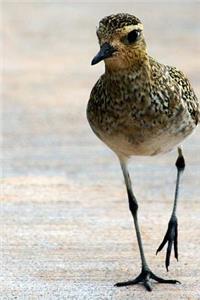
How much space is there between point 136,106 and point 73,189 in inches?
111

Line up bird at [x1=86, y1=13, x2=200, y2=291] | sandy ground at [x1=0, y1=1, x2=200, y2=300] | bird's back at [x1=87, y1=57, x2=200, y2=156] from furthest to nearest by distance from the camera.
→ sandy ground at [x1=0, y1=1, x2=200, y2=300], bird's back at [x1=87, y1=57, x2=200, y2=156], bird at [x1=86, y1=13, x2=200, y2=291]

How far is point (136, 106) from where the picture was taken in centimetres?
812

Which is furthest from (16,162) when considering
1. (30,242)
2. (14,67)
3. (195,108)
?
(14,67)

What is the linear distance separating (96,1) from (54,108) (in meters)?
7.07

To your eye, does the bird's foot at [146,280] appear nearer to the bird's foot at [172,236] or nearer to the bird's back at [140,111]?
the bird's foot at [172,236]

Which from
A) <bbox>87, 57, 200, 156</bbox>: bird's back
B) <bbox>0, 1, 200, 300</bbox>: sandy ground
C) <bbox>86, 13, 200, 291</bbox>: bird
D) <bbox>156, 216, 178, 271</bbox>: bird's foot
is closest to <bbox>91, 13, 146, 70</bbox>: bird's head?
<bbox>86, 13, 200, 291</bbox>: bird

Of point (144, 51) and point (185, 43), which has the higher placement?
point (144, 51)

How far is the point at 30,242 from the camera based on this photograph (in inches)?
369

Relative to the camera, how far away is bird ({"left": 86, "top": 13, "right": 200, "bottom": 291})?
7812 millimetres

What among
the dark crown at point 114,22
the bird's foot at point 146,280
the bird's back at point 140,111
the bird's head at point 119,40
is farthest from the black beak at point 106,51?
the bird's foot at point 146,280

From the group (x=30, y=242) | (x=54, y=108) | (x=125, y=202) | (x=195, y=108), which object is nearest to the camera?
(x=195, y=108)

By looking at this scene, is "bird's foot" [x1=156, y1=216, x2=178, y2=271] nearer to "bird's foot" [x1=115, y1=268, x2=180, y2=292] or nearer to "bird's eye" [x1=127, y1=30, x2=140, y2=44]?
"bird's foot" [x1=115, y1=268, x2=180, y2=292]

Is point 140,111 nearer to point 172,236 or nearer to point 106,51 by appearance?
point 106,51

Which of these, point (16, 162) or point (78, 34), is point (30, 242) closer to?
point (16, 162)
